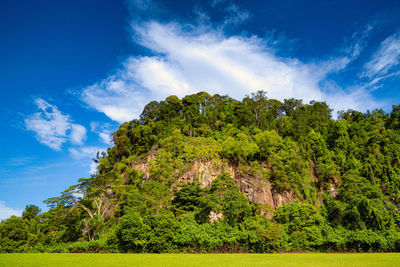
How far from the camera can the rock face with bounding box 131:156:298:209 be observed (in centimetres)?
3142

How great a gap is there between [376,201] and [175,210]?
22951 millimetres

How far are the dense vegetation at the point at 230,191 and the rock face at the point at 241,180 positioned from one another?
0.55m

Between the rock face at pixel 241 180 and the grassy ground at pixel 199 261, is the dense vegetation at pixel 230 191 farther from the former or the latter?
the grassy ground at pixel 199 261

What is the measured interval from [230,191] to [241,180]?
5.44 m

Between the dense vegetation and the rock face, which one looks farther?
the rock face

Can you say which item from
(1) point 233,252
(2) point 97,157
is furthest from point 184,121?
(1) point 233,252

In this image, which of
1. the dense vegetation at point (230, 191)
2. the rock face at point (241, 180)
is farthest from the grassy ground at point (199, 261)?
the rock face at point (241, 180)

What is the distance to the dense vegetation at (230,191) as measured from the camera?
24078 mm

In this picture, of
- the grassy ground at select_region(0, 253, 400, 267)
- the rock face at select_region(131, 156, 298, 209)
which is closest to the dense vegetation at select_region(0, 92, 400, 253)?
the rock face at select_region(131, 156, 298, 209)

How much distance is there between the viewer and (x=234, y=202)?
26.6m

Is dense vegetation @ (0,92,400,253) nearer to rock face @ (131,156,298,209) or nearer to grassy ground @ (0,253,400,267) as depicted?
rock face @ (131,156,298,209)

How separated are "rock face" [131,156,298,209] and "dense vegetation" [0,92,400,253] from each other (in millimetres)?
551

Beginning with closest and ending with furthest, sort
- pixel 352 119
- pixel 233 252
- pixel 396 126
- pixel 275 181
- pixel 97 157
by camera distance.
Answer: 1. pixel 233 252
2. pixel 275 181
3. pixel 396 126
4. pixel 97 157
5. pixel 352 119

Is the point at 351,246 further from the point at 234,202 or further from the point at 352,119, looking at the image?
the point at 352,119
